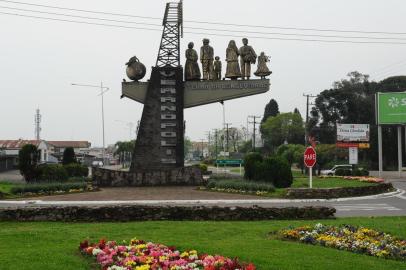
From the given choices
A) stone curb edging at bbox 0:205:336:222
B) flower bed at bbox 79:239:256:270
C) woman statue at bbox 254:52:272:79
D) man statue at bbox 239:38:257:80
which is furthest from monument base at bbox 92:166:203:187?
flower bed at bbox 79:239:256:270

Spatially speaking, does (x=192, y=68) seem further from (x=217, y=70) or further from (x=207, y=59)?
(x=217, y=70)

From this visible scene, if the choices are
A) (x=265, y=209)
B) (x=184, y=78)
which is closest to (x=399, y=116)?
(x=184, y=78)

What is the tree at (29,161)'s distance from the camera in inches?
1225

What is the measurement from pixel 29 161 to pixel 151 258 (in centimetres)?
2526

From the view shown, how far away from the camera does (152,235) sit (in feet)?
38.6

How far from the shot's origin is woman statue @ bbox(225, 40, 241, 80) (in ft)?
107

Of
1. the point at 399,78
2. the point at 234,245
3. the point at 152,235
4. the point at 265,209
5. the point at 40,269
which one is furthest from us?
the point at 399,78

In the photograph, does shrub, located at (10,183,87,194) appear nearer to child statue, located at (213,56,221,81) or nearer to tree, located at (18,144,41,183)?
tree, located at (18,144,41,183)

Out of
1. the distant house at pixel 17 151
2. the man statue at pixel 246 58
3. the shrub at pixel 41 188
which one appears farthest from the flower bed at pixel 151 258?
the distant house at pixel 17 151

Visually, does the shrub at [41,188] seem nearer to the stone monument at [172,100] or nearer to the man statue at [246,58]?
the stone monument at [172,100]

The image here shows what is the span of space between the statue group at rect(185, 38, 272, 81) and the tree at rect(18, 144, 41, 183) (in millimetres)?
10221

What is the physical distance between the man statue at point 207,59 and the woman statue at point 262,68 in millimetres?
2851

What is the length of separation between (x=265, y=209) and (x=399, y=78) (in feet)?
261

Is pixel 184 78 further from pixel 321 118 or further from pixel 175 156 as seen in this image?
pixel 321 118
